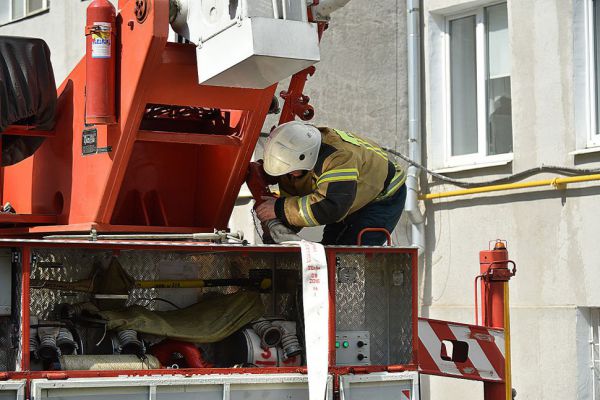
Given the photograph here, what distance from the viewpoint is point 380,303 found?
23.3ft

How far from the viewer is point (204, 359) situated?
6.93m

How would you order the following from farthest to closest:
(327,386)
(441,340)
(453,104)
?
(453,104)
(441,340)
(327,386)

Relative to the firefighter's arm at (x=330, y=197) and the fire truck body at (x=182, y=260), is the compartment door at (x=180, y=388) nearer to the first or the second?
the fire truck body at (x=182, y=260)

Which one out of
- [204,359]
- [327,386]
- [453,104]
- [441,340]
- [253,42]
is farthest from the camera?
[453,104]

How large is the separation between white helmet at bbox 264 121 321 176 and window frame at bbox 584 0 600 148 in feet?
15.4

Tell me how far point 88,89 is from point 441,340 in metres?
2.73

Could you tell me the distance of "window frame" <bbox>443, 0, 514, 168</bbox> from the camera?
12.2 meters

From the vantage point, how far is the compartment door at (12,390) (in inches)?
228

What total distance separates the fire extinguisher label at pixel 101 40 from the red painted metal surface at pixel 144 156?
2.7 inches

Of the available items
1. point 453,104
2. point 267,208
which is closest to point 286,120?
point 267,208

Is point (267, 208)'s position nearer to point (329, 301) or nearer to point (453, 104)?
point (329, 301)

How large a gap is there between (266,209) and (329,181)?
1.94 feet

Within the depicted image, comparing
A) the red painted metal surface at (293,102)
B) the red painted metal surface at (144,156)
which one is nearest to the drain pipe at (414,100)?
the red painted metal surface at (293,102)

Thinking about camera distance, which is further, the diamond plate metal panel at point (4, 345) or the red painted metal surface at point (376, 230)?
the red painted metal surface at point (376, 230)
